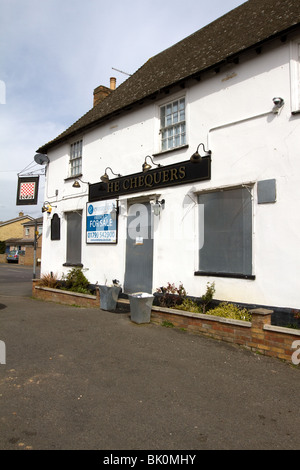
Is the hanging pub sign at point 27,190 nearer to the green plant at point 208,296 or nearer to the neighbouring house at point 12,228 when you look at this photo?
the green plant at point 208,296

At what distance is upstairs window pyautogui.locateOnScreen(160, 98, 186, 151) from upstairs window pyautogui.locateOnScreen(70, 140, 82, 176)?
4.40 m

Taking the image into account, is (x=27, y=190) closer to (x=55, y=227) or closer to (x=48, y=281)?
(x=55, y=227)

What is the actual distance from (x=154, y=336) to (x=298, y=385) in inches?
112

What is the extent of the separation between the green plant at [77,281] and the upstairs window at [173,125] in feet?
17.0

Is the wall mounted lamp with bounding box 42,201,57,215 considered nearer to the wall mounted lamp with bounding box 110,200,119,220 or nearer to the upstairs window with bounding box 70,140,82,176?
the upstairs window with bounding box 70,140,82,176

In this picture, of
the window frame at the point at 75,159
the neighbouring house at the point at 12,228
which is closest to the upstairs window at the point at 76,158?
the window frame at the point at 75,159

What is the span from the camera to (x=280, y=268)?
6480 millimetres

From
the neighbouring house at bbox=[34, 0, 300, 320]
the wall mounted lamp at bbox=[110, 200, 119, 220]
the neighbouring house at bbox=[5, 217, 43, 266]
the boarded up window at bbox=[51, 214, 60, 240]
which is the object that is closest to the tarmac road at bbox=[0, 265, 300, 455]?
the neighbouring house at bbox=[34, 0, 300, 320]

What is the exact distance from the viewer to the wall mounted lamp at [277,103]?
6555 mm

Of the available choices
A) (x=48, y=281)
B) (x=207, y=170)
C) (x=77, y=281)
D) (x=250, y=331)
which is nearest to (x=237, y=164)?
(x=207, y=170)

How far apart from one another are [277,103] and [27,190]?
1050 cm

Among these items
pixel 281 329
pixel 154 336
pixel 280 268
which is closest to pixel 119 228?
pixel 154 336

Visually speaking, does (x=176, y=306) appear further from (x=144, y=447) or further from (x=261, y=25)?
(x=261, y=25)

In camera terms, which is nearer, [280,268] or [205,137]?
[280,268]
